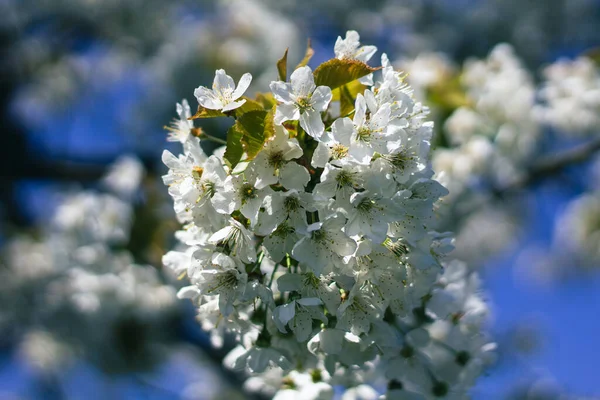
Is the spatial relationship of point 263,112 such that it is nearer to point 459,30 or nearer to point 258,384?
point 258,384

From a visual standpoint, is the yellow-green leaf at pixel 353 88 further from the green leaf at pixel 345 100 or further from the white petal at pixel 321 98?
the white petal at pixel 321 98

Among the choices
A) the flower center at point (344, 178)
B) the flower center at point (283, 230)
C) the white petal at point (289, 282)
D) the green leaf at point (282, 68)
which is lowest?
the white petal at point (289, 282)

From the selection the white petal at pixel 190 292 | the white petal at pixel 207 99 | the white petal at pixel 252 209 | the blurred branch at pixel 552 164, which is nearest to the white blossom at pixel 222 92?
the white petal at pixel 207 99

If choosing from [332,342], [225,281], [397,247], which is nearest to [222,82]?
[225,281]

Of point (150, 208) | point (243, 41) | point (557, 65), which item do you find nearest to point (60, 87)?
point (243, 41)

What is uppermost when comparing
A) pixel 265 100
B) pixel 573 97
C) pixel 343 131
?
pixel 573 97

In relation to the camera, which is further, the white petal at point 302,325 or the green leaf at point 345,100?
the green leaf at point 345,100

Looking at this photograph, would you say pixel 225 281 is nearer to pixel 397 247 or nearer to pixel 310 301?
pixel 310 301

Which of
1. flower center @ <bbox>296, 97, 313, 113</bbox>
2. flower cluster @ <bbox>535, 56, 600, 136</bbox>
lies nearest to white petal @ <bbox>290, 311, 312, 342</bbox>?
flower center @ <bbox>296, 97, 313, 113</bbox>
